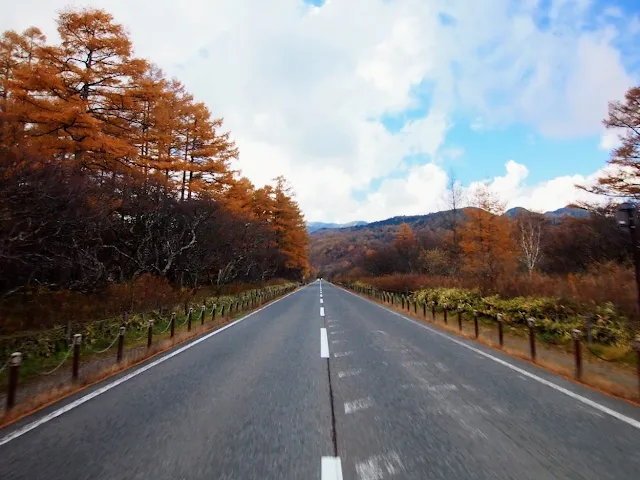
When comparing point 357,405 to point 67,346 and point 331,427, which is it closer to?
point 331,427

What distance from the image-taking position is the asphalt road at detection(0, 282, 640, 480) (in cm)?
312

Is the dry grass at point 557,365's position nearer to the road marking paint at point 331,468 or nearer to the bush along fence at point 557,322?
the bush along fence at point 557,322

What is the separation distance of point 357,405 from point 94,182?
42.5ft

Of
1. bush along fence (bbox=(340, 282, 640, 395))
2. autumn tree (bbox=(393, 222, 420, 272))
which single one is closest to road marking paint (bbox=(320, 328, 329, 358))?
bush along fence (bbox=(340, 282, 640, 395))

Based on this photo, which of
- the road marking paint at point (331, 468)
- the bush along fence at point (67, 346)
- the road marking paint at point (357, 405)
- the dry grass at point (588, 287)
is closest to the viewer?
the road marking paint at point (331, 468)

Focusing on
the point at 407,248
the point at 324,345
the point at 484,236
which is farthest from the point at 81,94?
the point at 407,248

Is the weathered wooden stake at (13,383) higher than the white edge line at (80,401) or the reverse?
higher

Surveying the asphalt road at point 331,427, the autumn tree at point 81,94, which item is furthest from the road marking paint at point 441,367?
the autumn tree at point 81,94

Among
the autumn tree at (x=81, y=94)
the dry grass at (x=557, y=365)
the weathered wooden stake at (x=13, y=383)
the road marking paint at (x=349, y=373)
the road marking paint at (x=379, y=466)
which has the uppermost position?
the autumn tree at (x=81, y=94)

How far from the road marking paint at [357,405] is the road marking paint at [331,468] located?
127 centimetres

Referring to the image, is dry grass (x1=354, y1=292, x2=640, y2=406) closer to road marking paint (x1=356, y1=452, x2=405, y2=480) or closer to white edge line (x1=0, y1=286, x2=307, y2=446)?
road marking paint (x1=356, y1=452, x2=405, y2=480)

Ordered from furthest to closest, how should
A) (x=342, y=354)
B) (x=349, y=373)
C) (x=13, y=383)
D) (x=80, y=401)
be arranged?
(x=342, y=354)
(x=349, y=373)
(x=80, y=401)
(x=13, y=383)

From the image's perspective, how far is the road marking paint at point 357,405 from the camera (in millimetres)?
4598

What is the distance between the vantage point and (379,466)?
3148 mm
